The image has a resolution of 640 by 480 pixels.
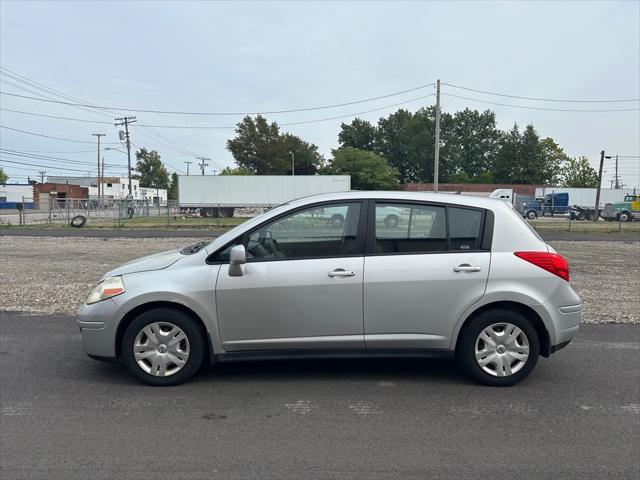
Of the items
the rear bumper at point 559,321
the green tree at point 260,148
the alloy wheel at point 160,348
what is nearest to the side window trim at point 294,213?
the alloy wheel at point 160,348

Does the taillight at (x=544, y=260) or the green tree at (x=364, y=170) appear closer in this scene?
the taillight at (x=544, y=260)

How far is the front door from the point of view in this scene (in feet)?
14.1

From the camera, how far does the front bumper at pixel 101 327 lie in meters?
4.34

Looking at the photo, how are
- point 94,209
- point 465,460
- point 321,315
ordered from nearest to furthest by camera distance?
point 465,460 < point 321,315 < point 94,209

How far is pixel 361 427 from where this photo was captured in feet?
12.2

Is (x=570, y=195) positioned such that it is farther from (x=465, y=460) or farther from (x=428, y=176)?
(x=465, y=460)

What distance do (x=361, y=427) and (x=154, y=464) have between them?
1.44 meters

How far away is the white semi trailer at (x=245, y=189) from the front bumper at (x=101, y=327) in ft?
120

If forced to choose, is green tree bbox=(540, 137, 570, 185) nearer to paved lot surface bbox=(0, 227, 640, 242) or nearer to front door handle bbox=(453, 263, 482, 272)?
paved lot surface bbox=(0, 227, 640, 242)

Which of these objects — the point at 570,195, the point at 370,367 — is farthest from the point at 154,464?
the point at 570,195

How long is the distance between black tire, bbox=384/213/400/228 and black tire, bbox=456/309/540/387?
107 centimetres

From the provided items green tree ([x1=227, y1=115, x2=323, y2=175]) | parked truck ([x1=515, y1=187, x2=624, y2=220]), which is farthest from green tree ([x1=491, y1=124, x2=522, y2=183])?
green tree ([x1=227, y1=115, x2=323, y2=175])

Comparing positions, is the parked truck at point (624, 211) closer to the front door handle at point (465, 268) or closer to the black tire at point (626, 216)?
A: the black tire at point (626, 216)

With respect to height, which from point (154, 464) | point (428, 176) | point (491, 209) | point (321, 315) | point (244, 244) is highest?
point (428, 176)
